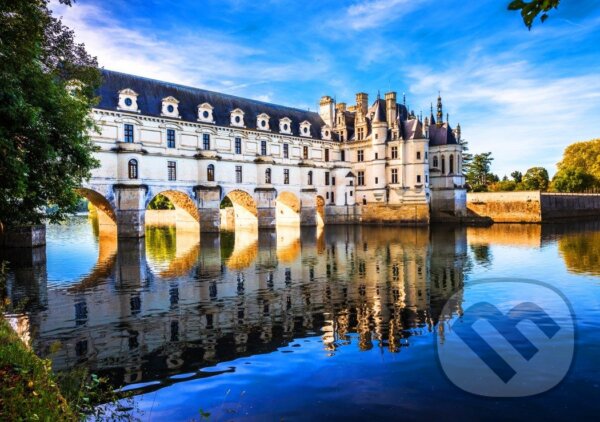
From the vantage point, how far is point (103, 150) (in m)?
34.6

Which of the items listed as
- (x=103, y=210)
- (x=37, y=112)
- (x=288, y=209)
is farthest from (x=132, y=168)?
(x=37, y=112)

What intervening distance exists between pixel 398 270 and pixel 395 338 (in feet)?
32.6

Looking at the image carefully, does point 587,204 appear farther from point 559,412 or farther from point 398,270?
point 559,412

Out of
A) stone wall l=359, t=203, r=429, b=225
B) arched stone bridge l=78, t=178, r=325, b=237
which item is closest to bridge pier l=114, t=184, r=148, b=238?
arched stone bridge l=78, t=178, r=325, b=237

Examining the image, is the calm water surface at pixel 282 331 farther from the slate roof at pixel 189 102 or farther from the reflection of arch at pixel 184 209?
the reflection of arch at pixel 184 209

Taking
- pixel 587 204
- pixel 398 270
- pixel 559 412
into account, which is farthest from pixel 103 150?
pixel 587 204

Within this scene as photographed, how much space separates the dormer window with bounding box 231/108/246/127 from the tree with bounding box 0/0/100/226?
22.5m

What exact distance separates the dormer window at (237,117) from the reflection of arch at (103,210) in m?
15.3

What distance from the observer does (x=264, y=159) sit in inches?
1859

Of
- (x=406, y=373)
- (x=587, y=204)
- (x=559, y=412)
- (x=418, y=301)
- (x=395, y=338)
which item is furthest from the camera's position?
(x=587, y=204)

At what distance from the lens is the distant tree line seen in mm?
75562

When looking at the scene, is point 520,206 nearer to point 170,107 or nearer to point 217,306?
point 170,107

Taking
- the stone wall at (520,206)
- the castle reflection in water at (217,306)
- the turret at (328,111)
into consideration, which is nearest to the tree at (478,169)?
the stone wall at (520,206)

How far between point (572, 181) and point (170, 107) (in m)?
67.8
